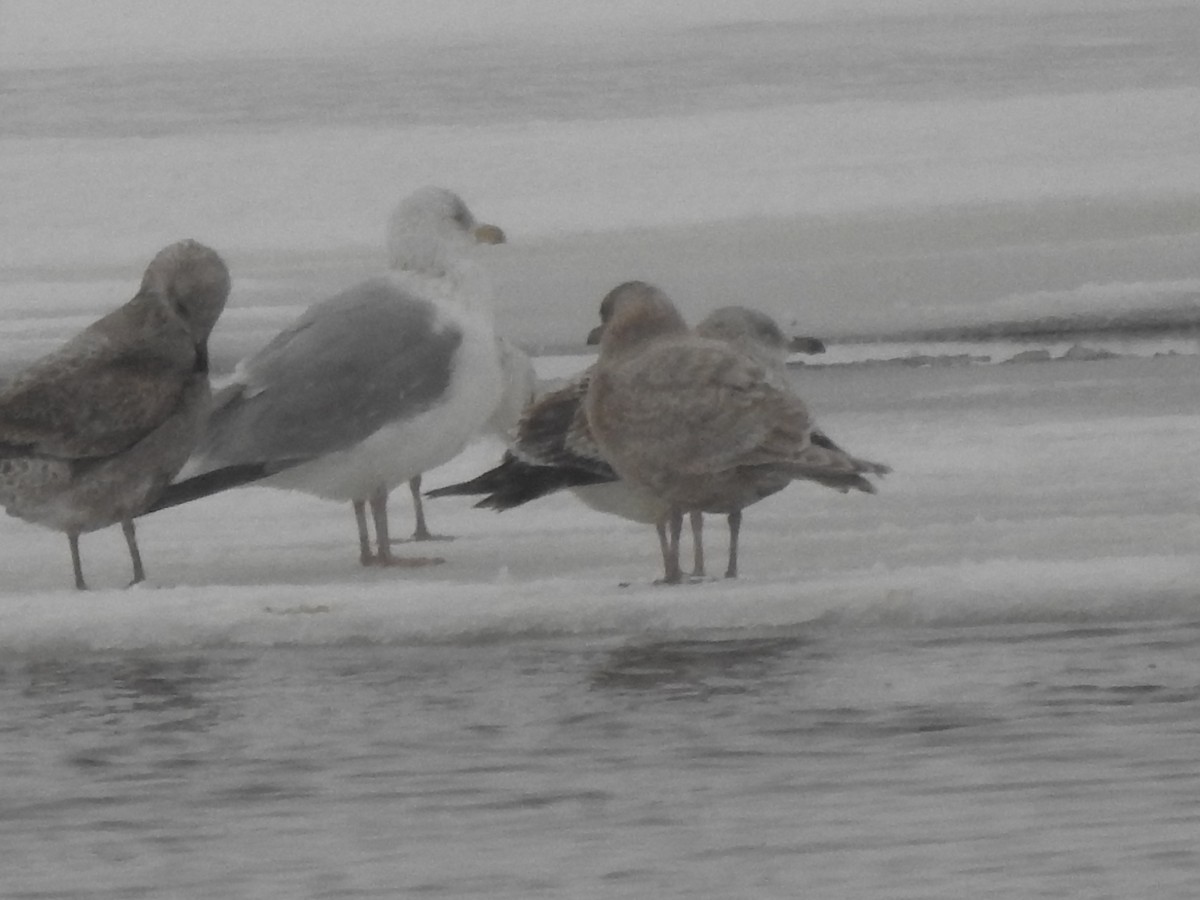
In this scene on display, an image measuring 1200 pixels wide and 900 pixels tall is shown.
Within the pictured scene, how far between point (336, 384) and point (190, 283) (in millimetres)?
401

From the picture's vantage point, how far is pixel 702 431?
204 inches

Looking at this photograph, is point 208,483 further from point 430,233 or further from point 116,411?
point 430,233

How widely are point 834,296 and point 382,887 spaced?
6.16 metres

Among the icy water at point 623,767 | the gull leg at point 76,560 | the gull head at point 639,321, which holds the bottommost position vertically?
the icy water at point 623,767

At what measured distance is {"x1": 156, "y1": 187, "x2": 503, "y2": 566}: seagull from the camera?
570cm

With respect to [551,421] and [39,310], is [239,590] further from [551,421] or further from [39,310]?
[39,310]

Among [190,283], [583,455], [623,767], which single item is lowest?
[623,767]

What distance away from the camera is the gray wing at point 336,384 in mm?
5699

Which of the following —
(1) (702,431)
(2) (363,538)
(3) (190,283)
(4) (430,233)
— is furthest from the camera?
(4) (430,233)

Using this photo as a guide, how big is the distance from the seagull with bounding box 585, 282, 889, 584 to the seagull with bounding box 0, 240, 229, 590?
2.97 ft

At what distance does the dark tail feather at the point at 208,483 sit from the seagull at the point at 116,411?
3 centimetres

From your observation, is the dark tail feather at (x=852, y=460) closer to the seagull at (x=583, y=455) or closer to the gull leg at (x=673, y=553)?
the seagull at (x=583, y=455)

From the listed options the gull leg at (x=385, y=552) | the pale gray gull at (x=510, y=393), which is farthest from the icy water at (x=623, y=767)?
the pale gray gull at (x=510, y=393)

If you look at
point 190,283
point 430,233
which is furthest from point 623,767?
point 430,233
